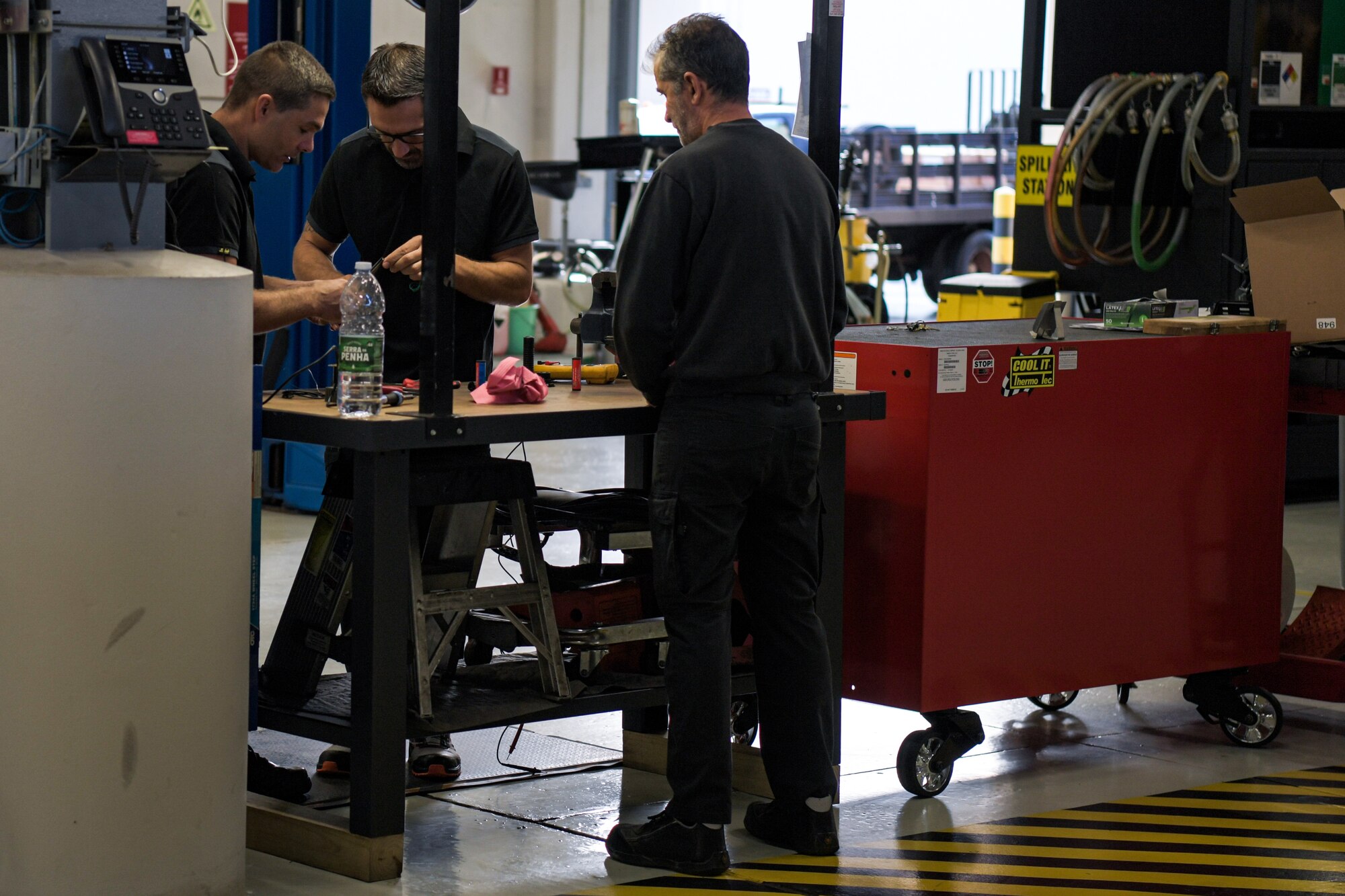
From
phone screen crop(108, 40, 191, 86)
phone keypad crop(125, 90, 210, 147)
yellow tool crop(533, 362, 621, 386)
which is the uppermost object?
phone screen crop(108, 40, 191, 86)

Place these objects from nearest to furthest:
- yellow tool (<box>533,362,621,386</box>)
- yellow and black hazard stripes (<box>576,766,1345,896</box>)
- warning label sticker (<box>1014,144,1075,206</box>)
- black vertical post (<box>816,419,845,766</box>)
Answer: yellow and black hazard stripes (<box>576,766,1345,896</box>) < black vertical post (<box>816,419,845,766</box>) < yellow tool (<box>533,362,621,386</box>) < warning label sticker (<box>1014,144,1075,206</box>)

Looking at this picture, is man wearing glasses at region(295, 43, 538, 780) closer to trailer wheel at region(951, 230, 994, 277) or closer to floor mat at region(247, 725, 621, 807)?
floor mat at region(247, 725, 621, 807)

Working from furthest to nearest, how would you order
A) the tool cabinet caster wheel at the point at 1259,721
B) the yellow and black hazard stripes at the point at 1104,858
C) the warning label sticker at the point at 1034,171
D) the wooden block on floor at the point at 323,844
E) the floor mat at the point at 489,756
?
the warning label sticker at the point at 1034,171 → the tool cabinet caster wheel at the point at 1259,721 → the floor mat at the point at 489,756 → the yellow and black hazard stripes at the point at 1104,858 → the wooden block on floor at the point at 323,844

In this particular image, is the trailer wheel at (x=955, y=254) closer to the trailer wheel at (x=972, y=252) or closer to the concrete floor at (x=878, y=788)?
the trailer wheel at (x=972, y=252)

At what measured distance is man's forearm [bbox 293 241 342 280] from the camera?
404cm

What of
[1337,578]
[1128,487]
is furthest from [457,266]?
[1337,578]

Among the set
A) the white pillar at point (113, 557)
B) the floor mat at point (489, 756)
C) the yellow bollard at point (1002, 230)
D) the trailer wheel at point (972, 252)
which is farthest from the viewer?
the trailer wheel at point (972, 252)

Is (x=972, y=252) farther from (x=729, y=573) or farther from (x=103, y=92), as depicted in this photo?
(x=103, y=92)

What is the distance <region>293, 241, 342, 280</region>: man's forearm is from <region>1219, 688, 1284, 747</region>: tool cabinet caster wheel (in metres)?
2.59

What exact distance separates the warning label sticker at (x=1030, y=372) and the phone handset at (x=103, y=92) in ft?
6.80

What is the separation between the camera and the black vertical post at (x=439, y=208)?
3164 millimetres

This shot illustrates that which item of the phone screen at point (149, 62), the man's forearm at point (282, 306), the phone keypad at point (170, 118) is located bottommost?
the man's forearm at point (282, 306)

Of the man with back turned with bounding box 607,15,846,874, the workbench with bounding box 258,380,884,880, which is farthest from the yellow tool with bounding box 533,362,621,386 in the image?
the man with back turned with bounding box 607,15,846,874

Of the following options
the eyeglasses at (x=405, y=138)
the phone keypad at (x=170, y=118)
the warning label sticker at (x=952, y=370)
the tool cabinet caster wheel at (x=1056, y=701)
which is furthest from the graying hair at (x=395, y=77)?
the tool cabinet caster wheel at (x=1056, y=701)
